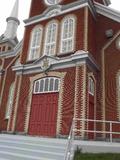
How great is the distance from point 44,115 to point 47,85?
6.29 ft

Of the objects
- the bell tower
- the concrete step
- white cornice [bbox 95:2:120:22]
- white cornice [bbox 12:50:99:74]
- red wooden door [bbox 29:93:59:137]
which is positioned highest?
the bell tower

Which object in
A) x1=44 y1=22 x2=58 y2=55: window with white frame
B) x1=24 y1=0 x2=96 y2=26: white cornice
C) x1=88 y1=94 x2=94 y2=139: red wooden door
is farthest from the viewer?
x1=44 y1=22 x2=58 y2=55: window with white frame

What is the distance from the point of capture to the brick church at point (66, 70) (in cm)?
1343

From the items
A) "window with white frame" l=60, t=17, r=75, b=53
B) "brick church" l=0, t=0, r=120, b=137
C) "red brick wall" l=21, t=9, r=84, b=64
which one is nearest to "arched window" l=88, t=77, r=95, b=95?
"brick church" l=0, t=0, r=120, b=137

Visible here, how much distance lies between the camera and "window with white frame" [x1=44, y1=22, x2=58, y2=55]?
15906 millimetres

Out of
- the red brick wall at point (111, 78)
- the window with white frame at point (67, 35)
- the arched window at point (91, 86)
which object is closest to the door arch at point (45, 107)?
the arched window at point (91, 86)

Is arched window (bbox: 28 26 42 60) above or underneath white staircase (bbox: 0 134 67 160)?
above

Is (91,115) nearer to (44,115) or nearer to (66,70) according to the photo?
(44,115)

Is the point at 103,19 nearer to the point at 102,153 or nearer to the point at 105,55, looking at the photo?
the point at 105,55

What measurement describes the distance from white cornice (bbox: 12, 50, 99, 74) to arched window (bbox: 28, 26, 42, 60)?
3.47 ft

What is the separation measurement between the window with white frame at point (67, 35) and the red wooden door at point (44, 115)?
3301 millimetres

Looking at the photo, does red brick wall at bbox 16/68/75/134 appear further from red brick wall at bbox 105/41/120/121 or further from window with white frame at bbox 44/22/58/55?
red brick wall at bbox 105/41/120/121

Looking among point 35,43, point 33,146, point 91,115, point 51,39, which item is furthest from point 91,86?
point 33,146

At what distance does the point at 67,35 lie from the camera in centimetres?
1560
